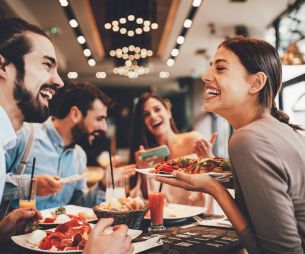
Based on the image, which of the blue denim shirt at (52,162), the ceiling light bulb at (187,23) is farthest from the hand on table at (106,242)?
the ceiling light bulb at (187,23)

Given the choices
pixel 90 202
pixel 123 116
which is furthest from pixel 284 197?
pixel 123 116

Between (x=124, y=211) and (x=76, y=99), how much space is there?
6.66 ft

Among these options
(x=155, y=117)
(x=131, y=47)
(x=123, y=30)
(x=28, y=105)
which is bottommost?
(x=155, y=117)

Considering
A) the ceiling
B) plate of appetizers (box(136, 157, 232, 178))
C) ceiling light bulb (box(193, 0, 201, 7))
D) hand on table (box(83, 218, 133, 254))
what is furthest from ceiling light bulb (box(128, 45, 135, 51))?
hand on table (box(83, 218, 133, 254))

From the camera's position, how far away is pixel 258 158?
1.46 metres

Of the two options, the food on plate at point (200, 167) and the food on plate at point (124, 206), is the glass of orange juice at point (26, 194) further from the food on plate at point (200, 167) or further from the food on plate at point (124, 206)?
the food on plate at point (200, 167)

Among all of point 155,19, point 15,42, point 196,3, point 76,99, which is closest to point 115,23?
point 155,19

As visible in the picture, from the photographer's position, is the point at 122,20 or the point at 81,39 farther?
the point at 122,20

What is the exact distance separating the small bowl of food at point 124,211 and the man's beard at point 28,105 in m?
0.66

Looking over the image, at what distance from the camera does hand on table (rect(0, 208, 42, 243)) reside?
5.94 feet

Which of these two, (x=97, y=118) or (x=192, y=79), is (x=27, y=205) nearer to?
(x=97, y=118)

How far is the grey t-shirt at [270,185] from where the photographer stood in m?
1.42

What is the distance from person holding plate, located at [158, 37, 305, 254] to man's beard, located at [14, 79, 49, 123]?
85 cm

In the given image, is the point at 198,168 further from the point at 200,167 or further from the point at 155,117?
the point at 155,117
